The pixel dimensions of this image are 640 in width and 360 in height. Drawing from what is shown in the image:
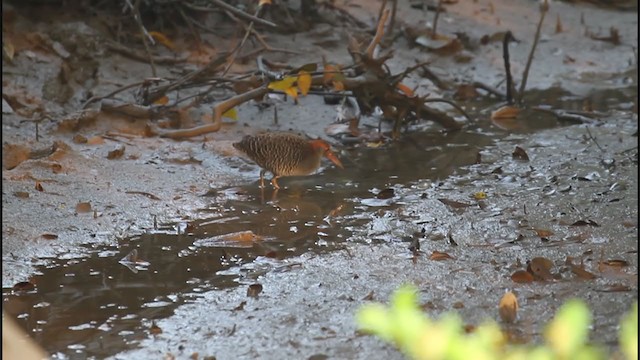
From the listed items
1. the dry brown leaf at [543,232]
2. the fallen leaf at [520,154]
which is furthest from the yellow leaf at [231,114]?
the dry brown leaf at [543,232]

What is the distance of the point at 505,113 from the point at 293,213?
10.5 ft

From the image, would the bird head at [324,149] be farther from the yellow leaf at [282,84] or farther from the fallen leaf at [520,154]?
the fallen leaf at [520,154]

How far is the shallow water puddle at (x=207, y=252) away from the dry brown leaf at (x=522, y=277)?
1.05m

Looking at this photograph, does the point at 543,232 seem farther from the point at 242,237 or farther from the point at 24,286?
the point at 24,286

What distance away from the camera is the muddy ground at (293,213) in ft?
12.8

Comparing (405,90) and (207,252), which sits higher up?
(405,90)

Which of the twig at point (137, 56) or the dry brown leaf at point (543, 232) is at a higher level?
the twig at point (137, 56)

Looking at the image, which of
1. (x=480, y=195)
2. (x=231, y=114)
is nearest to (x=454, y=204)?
(x=480, y=195)

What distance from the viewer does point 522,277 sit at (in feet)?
14.0

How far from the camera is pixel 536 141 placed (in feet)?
24.3

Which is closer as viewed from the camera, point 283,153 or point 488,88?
point 283,153

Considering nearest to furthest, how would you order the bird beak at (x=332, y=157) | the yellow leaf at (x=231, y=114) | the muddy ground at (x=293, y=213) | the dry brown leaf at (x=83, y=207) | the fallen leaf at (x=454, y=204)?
1. the muddy ground at (x=293, y=213)
2. the dry brown leaf at (x=83, y=207)
3. the fallen leaf at (x=454, y=204)
4. the bird beak at (x=332, y=157)
5. the yellow leaf at (x=231, y=114)

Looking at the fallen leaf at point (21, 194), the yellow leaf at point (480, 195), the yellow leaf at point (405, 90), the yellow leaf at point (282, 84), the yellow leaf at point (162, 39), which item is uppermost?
the yellow leaf at point (162, 39)

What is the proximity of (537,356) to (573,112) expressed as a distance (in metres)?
6.66
